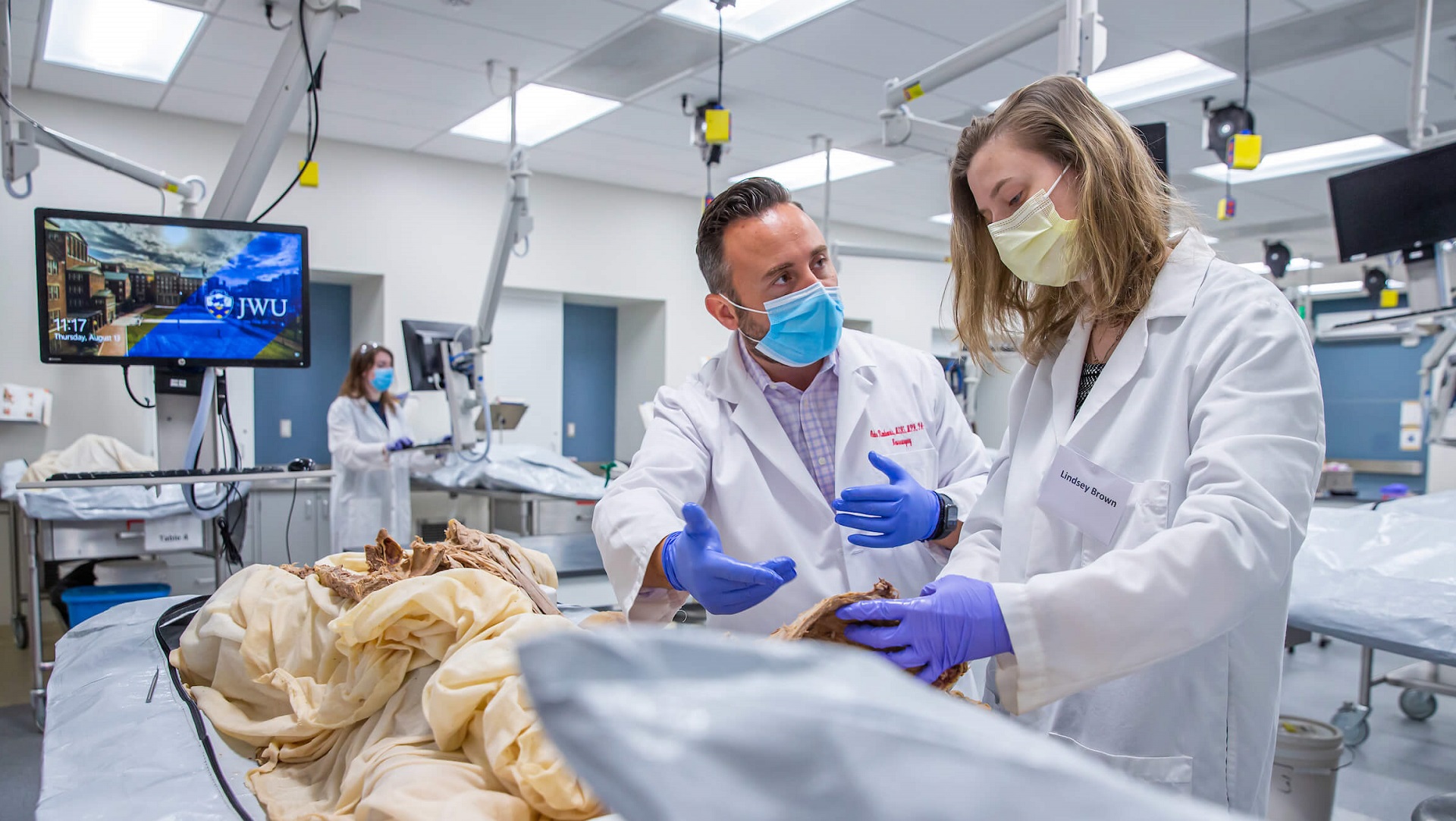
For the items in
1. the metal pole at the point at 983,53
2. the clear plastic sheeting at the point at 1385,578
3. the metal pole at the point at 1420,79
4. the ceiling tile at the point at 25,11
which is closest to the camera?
the clear plastic sheeting at the point at 1385,578

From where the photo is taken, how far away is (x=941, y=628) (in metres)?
0.96

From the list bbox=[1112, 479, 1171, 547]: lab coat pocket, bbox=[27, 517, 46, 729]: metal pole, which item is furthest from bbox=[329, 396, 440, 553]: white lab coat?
bbox=[1112, 479, 1171, 547]: lab coat pocket

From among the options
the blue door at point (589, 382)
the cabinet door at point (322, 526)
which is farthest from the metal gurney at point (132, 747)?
the blue door at point (589, 382)

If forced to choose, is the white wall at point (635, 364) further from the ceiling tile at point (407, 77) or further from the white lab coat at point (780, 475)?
the white lab coat at point (780, 475)

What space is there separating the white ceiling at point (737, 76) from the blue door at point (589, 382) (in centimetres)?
134

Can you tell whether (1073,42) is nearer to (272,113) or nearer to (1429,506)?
(1429,506)

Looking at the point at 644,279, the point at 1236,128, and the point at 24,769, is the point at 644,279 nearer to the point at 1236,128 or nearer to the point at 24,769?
the point at 1236,128

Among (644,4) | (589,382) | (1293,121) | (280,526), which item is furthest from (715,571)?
(589,382)

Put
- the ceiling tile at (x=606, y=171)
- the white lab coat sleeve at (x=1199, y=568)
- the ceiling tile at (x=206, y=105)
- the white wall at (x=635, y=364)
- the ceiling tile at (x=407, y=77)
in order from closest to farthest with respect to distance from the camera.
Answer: the white lab coat sleeve at (x=1199, y=568), the ceiling tile at (x=407, y=77), the ceiling tile at (x=206, y=105), the ceiling tile at (x=606, y=171), the white wall at (x=635, y=364)

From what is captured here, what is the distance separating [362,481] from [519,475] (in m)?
0.95

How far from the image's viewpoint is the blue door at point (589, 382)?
7.32 metres

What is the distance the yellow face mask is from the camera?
119cm

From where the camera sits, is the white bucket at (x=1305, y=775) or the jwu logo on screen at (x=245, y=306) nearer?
the white bucket at (x=1305, y=775)

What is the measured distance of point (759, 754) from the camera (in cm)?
38
